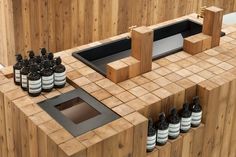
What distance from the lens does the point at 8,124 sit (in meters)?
3.24

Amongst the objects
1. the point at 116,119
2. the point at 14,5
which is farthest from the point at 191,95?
the point at 14,5

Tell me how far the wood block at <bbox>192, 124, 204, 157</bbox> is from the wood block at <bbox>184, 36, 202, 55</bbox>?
0.64 metres

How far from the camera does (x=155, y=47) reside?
12.8 ft

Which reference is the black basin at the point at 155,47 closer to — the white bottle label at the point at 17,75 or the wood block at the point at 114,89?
the wood block at the point at 114,89

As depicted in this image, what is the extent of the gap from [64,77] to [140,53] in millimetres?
557

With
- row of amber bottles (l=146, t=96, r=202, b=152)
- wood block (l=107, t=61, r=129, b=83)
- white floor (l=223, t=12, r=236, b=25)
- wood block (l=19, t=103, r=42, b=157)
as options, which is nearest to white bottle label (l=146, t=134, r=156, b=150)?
row of amber bottles (l=146, t=96, r=202, b=152)

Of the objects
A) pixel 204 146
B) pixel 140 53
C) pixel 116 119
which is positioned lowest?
pixel 204 146

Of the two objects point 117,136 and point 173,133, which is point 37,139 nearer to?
point 117,136

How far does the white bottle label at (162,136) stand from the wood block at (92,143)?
20.5 inches

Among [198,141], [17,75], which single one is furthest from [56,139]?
[198,141]

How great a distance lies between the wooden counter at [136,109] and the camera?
111 inches

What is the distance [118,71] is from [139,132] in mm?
529

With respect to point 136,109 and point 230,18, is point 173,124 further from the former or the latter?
point 230,18

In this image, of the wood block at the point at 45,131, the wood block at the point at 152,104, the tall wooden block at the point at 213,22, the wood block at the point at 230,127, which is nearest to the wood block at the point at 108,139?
the wood block at the point at 45,131
